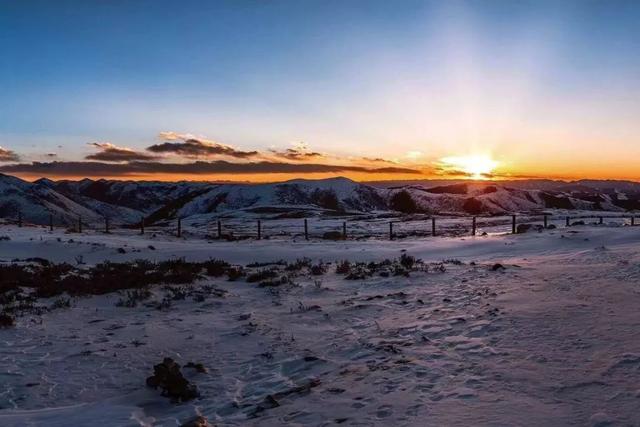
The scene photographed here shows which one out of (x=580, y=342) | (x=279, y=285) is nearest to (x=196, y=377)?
(x=580, y=342)

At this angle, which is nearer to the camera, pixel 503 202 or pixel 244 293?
pixel 244 293

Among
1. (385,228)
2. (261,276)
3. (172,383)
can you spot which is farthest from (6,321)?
(385,228)

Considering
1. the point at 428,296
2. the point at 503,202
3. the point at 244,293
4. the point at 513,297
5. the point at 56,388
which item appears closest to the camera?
the point at 56,388

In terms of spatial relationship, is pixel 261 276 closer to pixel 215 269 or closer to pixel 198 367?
pixel 215 269

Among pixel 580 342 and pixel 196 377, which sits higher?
pixel 580 342

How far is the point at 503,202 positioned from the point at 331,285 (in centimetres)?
18426

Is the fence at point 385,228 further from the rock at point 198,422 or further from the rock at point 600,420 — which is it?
the rock at point 600,420

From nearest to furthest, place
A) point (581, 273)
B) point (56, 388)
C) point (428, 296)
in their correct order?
point (56, 388)
point (428, 296)
point (581, 273)

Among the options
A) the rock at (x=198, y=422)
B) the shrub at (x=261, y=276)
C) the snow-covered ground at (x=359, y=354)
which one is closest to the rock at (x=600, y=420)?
the snow-covered ground at (x=359, y=354)

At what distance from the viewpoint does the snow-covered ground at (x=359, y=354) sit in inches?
222

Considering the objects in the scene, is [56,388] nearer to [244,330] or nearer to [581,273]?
[244,330]

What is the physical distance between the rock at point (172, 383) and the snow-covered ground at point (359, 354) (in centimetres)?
13

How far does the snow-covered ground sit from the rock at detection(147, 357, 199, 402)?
127mm

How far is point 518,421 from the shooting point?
5027mm
